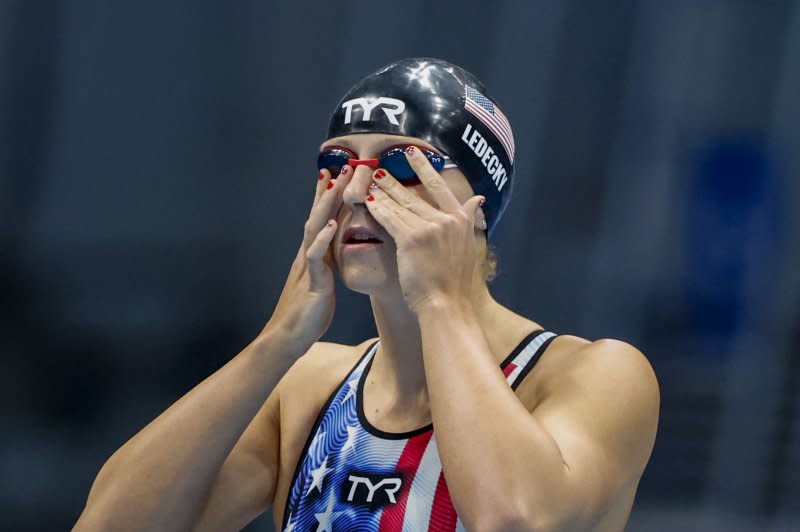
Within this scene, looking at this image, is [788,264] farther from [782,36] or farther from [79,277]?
[79,277]

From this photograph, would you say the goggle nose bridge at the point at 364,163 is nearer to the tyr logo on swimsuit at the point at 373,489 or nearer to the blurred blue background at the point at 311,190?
the tyr logo on swimsuit at the point at 373,489

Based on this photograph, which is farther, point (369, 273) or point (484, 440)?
point (369, 273)

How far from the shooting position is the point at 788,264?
13.9 ft

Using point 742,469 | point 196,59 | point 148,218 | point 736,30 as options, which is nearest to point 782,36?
point 736,30

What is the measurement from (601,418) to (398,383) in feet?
1.89

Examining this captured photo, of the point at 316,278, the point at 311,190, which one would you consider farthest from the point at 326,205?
the point at 311,190

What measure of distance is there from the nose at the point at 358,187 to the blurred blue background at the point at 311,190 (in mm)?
1869

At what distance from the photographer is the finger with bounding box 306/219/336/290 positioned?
235 centimetres

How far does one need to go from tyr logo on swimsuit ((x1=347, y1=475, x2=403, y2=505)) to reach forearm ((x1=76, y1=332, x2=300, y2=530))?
278 millimetres

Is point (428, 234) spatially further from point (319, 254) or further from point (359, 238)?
point (319, 254)

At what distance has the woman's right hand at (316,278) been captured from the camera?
7.70 feet

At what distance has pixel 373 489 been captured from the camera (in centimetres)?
235

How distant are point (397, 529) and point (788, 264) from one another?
2.57 m

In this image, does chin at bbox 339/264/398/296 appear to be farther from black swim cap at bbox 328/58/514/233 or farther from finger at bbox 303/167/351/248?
black swim cap at bbox 328/58/514/233
